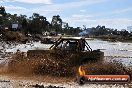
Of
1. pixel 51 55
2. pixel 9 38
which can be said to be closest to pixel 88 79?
pixel 51 55

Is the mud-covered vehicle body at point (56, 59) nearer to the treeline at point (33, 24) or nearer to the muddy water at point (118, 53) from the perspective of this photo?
the muddy water at point (118, 53)

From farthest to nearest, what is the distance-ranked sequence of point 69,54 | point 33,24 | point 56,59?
point 33,24, point 69,54, point 56,59

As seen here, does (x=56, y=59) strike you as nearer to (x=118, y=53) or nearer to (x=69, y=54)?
(x=69, y=54)

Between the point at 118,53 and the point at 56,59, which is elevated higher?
the point at 56,59

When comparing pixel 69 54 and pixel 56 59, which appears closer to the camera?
pixel 56 59

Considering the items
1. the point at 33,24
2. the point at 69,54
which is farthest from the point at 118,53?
the point at 33,24

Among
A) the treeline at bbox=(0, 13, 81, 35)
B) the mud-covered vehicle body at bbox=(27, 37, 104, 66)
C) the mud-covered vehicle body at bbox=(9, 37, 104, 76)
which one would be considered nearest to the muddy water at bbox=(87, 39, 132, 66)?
the mud-covered vehicle body at bbox=(27, 37, 104, 66)

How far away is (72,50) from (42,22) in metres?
154

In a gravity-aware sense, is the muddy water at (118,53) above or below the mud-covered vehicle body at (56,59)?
below

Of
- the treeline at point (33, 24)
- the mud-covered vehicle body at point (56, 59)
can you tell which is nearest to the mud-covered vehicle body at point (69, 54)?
the mud-covered vehicle body at point (56, 59)

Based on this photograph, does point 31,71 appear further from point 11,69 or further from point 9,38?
point 9,38

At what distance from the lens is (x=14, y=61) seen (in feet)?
62.6

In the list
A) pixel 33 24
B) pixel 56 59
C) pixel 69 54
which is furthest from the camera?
pixel 33 24

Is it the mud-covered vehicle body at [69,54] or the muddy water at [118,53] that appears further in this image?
the muddy water at [118,53]
